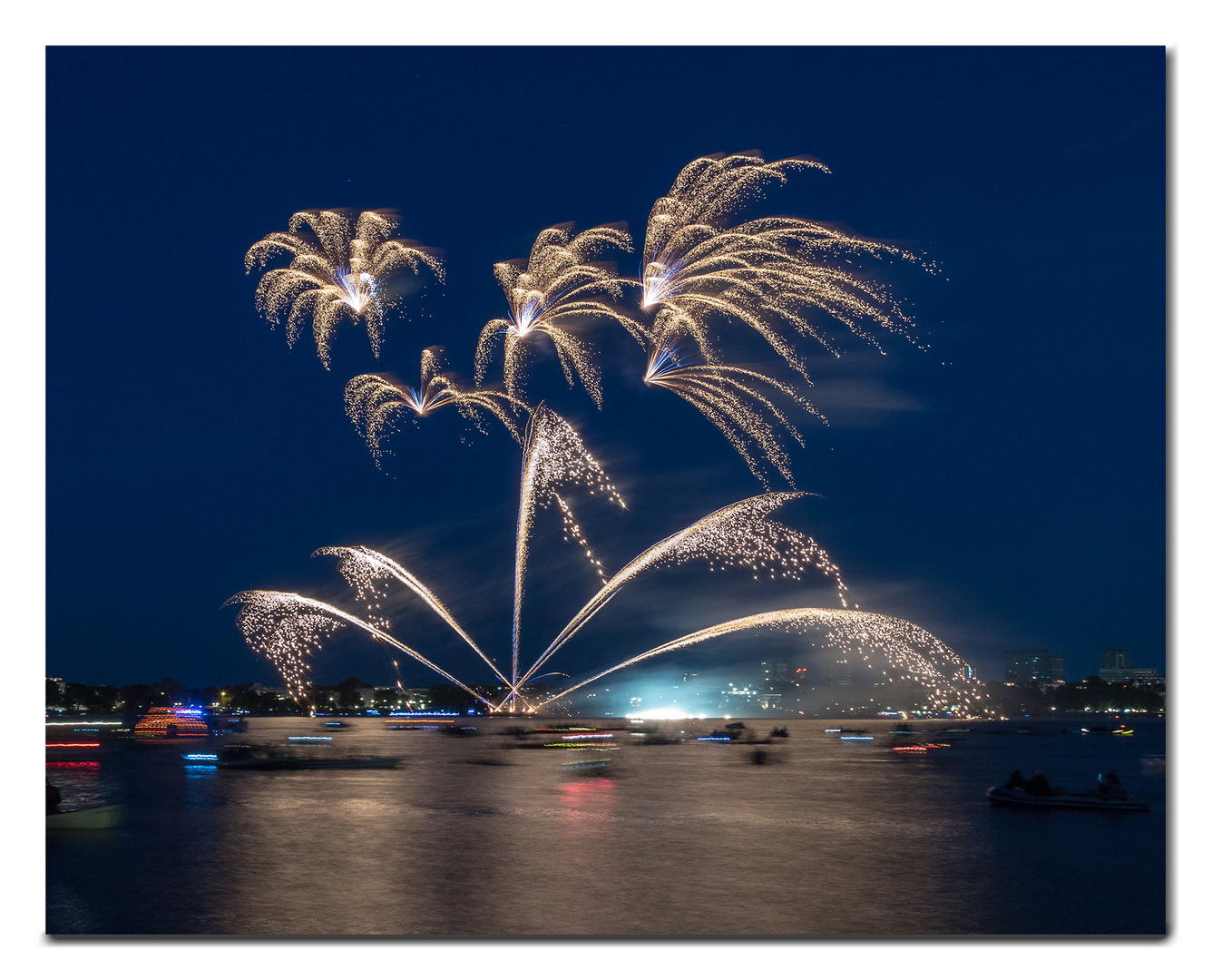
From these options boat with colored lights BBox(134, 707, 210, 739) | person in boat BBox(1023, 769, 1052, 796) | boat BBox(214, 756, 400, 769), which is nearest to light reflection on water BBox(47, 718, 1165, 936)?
person in boat BBox(1023, 769, 1052, 796)

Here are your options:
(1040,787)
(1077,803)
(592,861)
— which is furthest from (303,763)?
(1077,803)

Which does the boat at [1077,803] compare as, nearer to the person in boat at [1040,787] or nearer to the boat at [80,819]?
the person in boat at [1040,787]

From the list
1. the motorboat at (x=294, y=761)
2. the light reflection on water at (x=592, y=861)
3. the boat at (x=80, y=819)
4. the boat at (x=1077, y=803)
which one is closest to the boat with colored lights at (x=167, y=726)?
the motorboat at (x=294, y=761)

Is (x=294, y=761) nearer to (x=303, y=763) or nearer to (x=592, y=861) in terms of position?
(x=303, y=763)

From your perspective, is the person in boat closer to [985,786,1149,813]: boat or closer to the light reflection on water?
[985,786,1149,813]: boat
